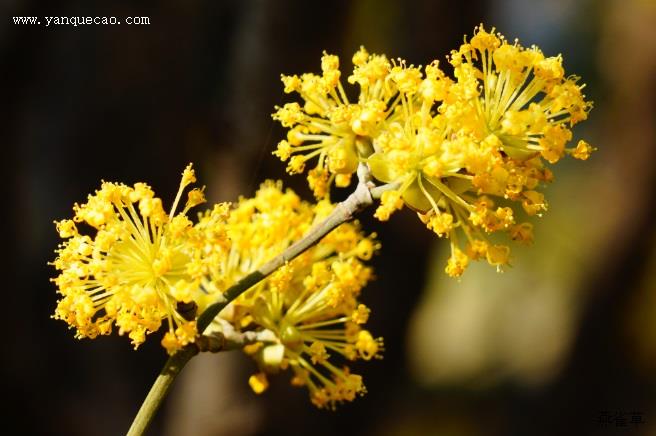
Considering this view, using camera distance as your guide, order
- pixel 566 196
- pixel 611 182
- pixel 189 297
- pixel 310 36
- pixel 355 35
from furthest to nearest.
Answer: pixel 566 196 < pixel 611 182 < pixel 355 35 < pixel 310 36 < pixel 189 297

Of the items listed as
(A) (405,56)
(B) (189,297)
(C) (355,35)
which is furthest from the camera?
(A) (405,56)

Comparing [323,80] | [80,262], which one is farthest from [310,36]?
[80,262]

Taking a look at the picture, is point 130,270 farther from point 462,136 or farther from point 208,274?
point 462,136

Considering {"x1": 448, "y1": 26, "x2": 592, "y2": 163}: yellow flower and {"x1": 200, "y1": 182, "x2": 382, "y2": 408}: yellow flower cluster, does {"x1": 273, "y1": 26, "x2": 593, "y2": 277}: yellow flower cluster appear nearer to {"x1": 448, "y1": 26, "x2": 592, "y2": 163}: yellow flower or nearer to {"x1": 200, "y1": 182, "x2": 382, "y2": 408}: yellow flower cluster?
{"x1": 448, "y1": 26, "x2": 592, "y2": 163}: yellow flower

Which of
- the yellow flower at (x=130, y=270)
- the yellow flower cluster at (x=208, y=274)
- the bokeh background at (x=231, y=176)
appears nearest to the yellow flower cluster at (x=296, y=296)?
the yellow flower cluster at (x=208, y=274)

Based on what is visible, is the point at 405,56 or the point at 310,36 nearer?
the point at 310,36

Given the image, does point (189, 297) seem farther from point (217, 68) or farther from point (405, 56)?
point (405, 56)

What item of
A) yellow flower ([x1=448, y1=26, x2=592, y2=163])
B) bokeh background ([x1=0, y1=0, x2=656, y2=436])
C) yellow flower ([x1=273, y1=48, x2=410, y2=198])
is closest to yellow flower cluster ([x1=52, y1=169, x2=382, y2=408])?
yellow flower ([x1=273, y1=48, x2=410, y2=198])

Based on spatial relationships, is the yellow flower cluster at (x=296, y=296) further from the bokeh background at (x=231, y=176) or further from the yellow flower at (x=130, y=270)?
the bokeh background at (x=231, y=176)
